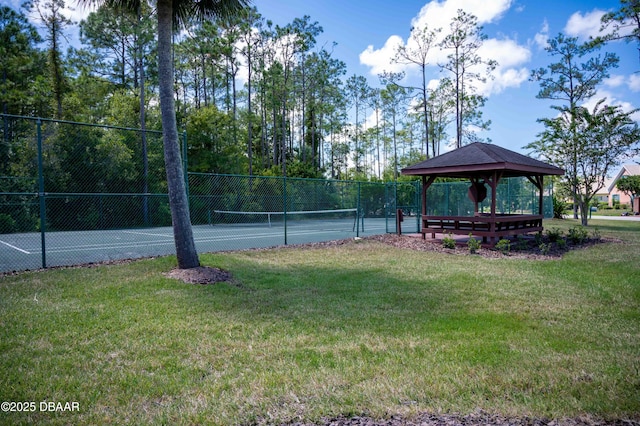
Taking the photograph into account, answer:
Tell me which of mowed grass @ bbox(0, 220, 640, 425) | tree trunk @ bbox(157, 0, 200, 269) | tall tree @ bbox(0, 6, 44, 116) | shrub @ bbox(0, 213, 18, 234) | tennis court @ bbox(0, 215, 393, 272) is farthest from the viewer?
tall tree @ bbox(0, 6, 44, 116)

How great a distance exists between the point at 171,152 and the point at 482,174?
10.3 meters

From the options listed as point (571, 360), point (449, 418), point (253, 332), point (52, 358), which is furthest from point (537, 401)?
point (52, 358)

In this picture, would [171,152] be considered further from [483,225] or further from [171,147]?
[483,225]

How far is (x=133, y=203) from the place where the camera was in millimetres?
19906

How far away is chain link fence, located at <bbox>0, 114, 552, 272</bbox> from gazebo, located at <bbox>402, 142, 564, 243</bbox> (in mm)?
2237

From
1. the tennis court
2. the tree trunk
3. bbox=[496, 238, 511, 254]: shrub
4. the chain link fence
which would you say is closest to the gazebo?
bbox=[496, 238, 511, 254]: shrub

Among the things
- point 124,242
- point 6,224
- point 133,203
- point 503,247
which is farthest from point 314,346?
point 133,203

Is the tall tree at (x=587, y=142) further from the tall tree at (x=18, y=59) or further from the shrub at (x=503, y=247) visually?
the tall tree at (x=18, y=59)

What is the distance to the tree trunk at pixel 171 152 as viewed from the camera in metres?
7.61

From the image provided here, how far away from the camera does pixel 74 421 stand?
274cm

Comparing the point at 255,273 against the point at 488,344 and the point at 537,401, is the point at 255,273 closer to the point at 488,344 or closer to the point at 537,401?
the point at 488,344

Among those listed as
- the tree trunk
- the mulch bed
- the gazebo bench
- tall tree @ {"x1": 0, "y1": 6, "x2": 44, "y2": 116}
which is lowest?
the mulch bed

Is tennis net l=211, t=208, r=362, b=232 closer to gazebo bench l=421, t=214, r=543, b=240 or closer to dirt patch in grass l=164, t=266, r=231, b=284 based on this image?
gazebo bench l=421, t=214, r=543, b=240

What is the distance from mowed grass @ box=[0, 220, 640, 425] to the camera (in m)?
2.96
